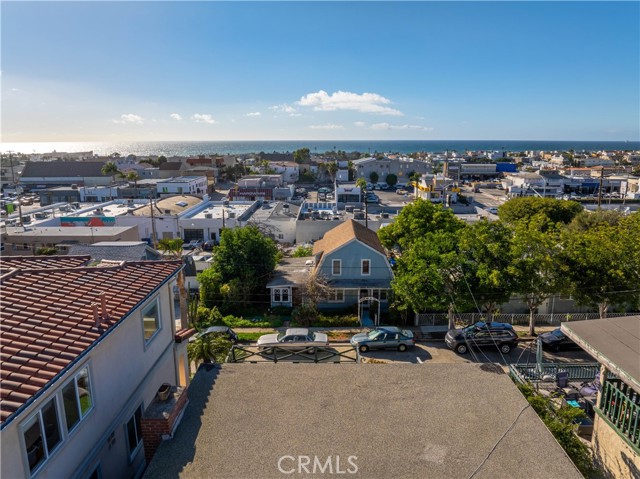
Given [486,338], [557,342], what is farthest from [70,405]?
[557,342]

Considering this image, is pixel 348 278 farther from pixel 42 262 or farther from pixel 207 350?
pixel 42 262

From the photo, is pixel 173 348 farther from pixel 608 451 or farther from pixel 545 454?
pixel 608 451

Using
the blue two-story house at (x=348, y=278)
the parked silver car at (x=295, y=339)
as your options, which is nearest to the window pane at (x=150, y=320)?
the parked silver car at (x=295, y=339)

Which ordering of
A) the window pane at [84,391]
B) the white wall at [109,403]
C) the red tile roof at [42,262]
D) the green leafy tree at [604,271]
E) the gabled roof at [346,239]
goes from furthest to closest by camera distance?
the gabled roof at [346,239] → the green leafy tree at [604,271] → the red tile roof at [42,262] → the window pane at [84,391] → the white wall at [109,403]

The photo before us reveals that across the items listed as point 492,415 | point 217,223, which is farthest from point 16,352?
point 217,223

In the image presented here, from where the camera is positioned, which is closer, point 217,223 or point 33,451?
point 33,451

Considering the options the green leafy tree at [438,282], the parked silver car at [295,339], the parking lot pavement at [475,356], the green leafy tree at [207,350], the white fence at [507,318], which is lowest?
the parking lot pavement at [475,356]

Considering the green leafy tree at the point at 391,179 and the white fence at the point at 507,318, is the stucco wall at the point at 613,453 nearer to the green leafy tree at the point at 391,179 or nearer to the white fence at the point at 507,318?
the white fence at the point at 507,318
